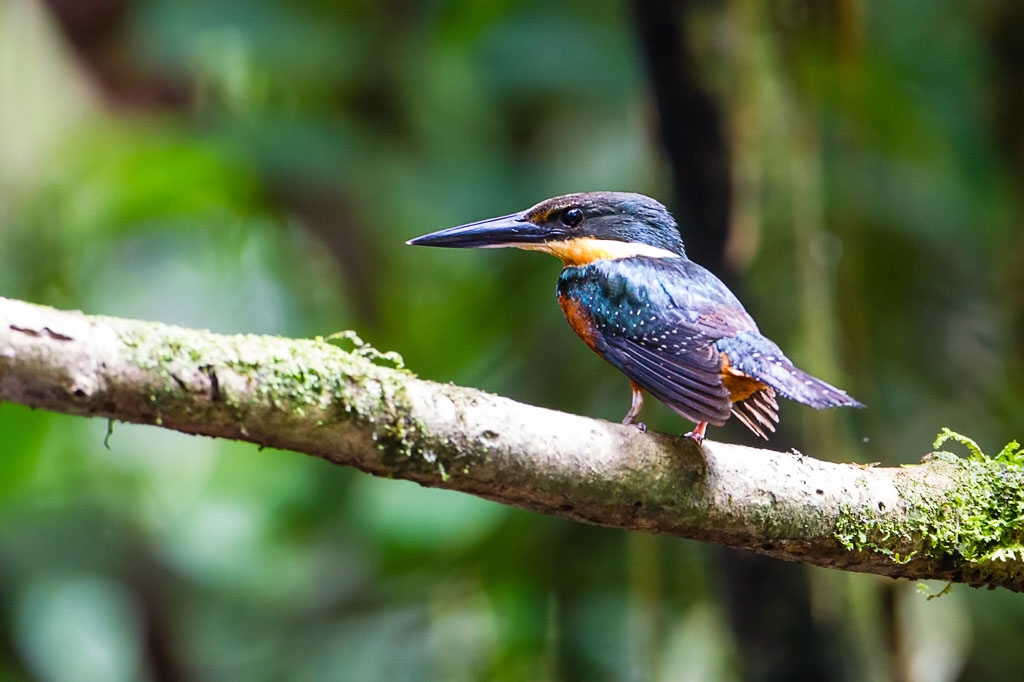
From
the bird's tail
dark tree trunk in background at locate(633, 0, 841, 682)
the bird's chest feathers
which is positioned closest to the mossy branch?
the bird's tail

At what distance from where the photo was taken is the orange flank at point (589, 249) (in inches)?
112

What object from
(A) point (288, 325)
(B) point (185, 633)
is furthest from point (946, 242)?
(B) point (185, 633)

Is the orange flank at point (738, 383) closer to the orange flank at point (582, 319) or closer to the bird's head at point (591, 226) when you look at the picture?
the orange flank at point (582, 319)

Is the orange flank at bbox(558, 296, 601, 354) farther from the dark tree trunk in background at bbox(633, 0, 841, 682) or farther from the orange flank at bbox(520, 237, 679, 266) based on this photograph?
the dark tree trunk in background at bbox(633, 0, 841, 682)

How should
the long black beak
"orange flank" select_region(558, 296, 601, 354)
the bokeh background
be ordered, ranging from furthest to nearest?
the bokeh background
the long black beak
"orange flank" select_region(558, 296, 601, 354)

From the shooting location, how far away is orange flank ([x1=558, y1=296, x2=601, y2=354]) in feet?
8.56

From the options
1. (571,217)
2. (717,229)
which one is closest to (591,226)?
(571,217)

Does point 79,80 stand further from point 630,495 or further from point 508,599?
point 630,495

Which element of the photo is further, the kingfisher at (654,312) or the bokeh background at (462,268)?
the bokeh background at (462,268)

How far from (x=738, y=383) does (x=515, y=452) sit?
3.14ft

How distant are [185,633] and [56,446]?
985mm

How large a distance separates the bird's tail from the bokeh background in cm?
123

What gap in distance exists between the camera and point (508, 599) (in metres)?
4.27

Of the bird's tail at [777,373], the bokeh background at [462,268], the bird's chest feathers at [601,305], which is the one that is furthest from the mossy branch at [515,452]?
the bokeh background at [462,268]
